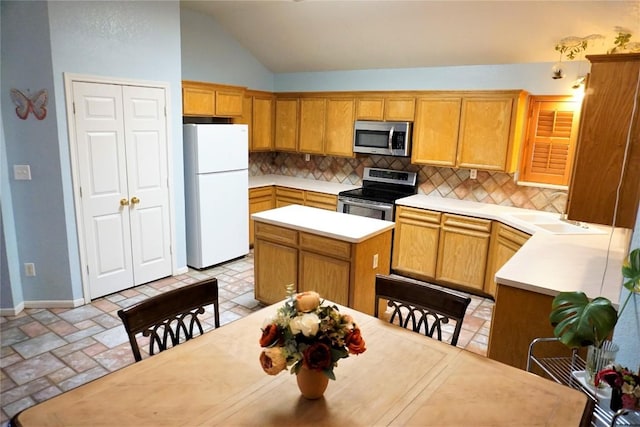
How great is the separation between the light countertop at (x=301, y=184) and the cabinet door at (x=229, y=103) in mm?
928

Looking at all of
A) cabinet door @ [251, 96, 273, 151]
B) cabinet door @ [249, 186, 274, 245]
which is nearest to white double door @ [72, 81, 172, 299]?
cabinet door @ [249, 186, 274, 245]

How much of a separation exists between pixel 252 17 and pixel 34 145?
2659mm

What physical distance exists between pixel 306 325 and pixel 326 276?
79.1 inches

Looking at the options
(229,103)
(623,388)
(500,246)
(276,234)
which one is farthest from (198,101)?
(623,388)

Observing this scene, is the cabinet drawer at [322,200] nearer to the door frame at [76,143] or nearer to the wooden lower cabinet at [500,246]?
the door frame at [76,143]

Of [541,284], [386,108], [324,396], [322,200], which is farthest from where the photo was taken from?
[322,200]

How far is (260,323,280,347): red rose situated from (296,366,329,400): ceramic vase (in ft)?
0.43

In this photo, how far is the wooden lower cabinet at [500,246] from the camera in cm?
367

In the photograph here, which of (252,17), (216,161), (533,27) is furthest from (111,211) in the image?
(533,27)

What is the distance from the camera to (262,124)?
5.70 meters

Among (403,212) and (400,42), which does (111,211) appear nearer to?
(403,212)

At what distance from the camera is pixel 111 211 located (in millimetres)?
3807

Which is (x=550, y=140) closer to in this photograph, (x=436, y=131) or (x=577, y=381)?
(x=436, y=131)

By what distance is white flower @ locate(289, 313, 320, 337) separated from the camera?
1.24 m
